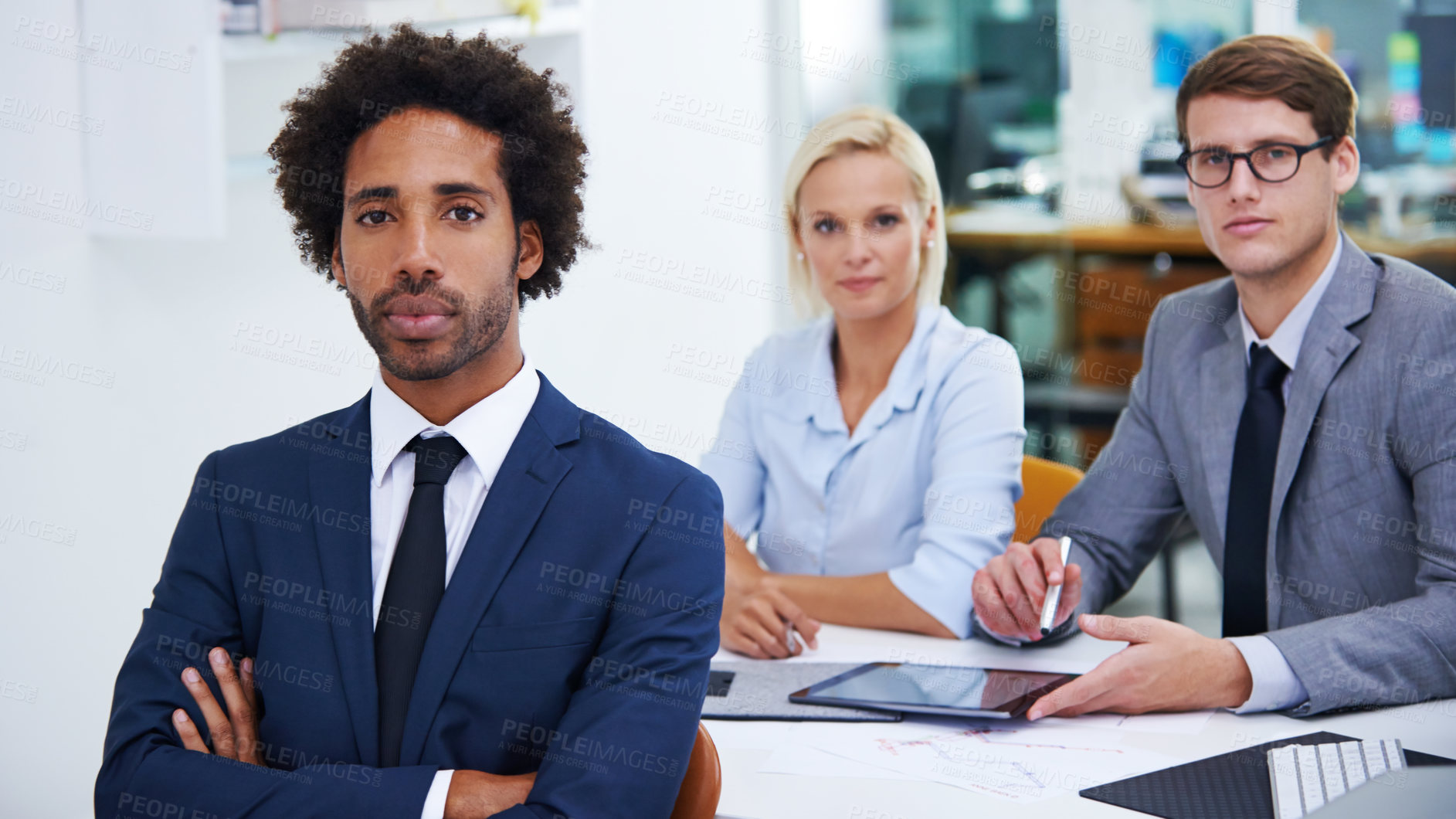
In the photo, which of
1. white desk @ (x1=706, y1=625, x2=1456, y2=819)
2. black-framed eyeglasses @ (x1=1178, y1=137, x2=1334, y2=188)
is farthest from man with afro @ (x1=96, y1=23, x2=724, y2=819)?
black-framed eyeglasses @ (x1=1178, y1=137, x2=1334, y2=188)

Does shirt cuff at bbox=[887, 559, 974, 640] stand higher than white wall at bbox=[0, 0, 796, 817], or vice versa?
white wall at bbox=[0, 0, 796, 817]

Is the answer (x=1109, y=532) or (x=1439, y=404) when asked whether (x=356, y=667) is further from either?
(x=1439, y=404)

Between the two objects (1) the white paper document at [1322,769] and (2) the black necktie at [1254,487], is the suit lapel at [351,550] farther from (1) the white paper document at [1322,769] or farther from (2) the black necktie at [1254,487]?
(2) the black necktie at [1254,487]

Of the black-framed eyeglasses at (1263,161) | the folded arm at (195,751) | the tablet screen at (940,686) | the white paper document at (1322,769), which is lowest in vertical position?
the white paper document at (1322,769)

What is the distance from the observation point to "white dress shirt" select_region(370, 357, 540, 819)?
141 cm

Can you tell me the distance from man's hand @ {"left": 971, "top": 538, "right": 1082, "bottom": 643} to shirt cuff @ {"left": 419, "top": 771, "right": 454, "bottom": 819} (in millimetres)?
931

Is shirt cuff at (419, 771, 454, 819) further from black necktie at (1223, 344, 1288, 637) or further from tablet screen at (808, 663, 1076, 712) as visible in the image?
black necktie at (1223, 344, 1288, 637)

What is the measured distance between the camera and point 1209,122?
2.00 meters

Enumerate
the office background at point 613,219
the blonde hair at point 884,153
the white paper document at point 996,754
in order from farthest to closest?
the blonde hair at point 884,153 → the office background at point 613,219 → the white paper document at point 996,754

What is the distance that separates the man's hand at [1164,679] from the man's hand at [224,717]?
3.12 ft

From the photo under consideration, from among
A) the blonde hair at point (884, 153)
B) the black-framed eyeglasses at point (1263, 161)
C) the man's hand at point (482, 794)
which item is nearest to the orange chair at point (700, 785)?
the man's hand at point (482, 794)

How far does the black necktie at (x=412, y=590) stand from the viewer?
52.7 inches

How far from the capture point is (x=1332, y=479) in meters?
1.91

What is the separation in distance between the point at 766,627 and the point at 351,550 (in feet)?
2.44
